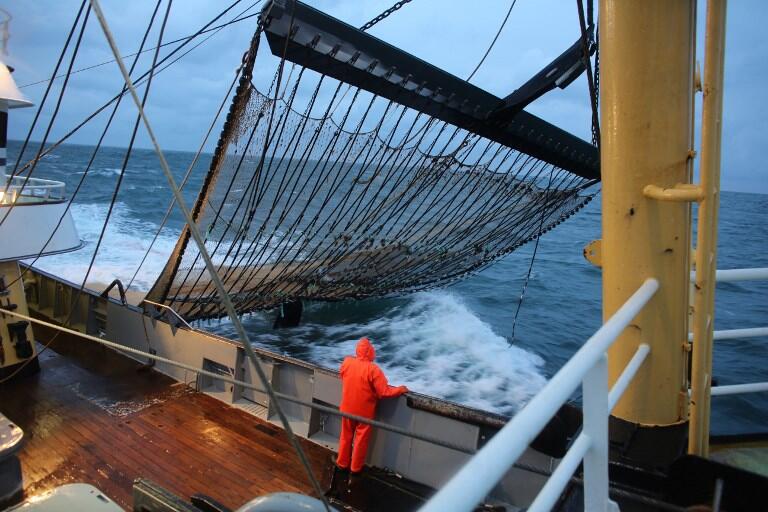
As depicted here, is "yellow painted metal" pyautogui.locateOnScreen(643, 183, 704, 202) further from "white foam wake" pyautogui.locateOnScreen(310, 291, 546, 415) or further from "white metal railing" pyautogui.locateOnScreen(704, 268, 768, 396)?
"white foam wake" pyautogui.locateOnScreen(310, 291, 546, 415)

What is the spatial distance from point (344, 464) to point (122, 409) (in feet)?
9.62

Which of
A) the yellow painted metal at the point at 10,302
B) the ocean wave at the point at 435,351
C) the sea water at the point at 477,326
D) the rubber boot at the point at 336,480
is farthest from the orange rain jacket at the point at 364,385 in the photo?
the yellow painted metal at the point at 10,302

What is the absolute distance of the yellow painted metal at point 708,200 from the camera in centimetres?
182

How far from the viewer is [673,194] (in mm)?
1899

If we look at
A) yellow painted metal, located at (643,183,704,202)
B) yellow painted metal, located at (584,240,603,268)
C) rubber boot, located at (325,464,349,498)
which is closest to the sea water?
rubber boot, located at (325,464,349,498)

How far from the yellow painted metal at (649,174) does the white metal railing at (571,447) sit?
0.49 meters

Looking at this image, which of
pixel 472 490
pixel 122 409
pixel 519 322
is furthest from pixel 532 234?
pixel 472 490

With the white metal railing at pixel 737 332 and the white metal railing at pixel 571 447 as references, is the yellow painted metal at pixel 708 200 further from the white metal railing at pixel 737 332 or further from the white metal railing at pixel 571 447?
the white metal railing at pixel 571 447

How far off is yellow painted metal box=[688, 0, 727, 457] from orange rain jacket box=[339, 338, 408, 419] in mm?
2883

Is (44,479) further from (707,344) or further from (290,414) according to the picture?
(707,344)

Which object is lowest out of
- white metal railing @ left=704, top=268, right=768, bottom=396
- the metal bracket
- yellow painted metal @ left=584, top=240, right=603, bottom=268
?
the metal bracket

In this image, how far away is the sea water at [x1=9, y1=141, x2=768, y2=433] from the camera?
977 centimetres

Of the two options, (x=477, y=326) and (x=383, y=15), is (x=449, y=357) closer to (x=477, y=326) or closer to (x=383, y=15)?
(x=477, y=326)

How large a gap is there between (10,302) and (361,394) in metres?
5.02
